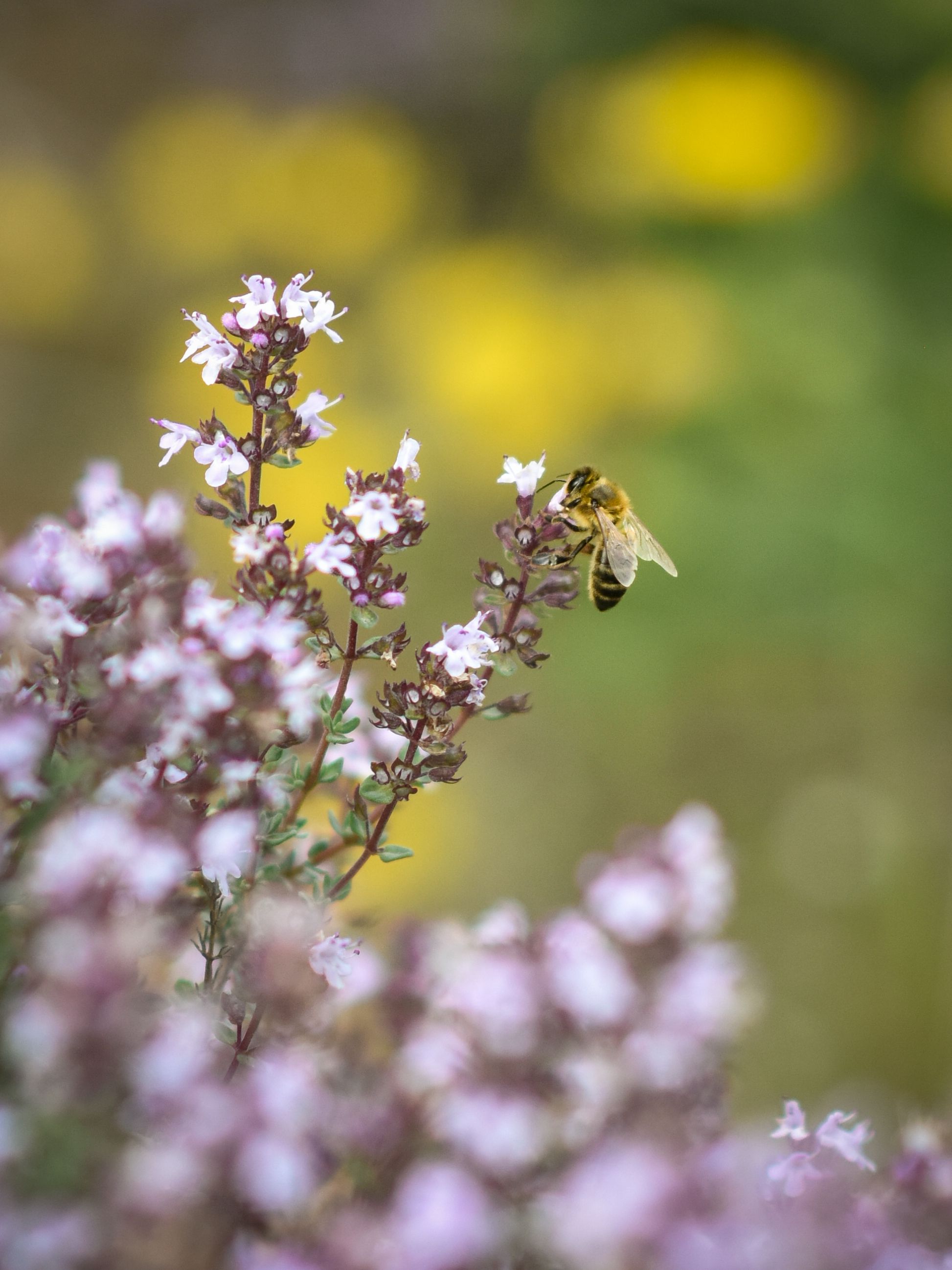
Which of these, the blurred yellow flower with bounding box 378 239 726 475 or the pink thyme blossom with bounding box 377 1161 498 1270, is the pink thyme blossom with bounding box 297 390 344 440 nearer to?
the pink thyme blossom with bounding box 377 1161 498 1270

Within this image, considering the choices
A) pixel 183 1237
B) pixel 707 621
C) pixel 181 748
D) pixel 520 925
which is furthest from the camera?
pixel 707 621

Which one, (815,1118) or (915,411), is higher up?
(915,411)

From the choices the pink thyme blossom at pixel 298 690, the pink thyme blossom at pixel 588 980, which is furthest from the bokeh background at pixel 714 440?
the pink thyme blossom at pixel 298 690

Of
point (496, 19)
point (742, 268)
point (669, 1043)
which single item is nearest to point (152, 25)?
point (496, 19)

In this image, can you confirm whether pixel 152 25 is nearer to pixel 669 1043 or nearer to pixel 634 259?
pixel 634 259

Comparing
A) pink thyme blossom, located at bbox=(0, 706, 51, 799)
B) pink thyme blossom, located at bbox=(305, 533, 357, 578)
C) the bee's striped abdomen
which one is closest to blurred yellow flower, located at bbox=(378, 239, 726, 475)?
the bee's striped abdomen

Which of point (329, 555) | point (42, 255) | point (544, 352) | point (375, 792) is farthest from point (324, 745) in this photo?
point (42, 255)

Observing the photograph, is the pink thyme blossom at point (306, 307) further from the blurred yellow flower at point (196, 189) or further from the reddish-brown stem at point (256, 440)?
the blurred yellow flower at point (196, 189)
